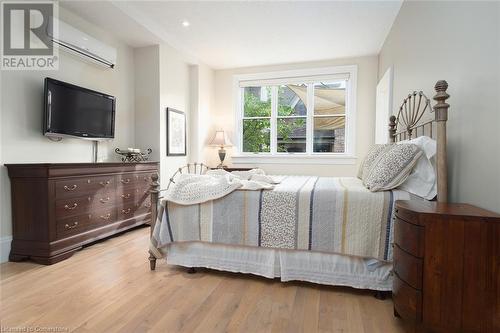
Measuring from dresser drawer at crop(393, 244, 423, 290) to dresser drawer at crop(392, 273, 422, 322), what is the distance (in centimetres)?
3

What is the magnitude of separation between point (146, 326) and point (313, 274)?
109cm

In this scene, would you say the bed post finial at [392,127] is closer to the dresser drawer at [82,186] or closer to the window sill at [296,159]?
the window sill at [296,159]

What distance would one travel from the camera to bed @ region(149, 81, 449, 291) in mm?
1778

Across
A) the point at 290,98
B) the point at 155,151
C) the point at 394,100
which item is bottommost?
the point at 155,151

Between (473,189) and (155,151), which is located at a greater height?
(155,151)

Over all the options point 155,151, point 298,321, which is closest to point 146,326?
point 298,321

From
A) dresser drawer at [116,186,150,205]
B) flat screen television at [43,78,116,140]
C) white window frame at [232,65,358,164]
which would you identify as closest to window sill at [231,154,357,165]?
white window frame at [232,65,358,164]

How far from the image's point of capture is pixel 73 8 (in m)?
2.96

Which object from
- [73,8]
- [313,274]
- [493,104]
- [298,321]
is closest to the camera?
[493,104]

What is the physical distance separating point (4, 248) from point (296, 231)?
2486 mm

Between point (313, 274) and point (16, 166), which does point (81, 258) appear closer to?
point (16, 166)

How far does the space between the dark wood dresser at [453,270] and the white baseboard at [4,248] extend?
3.04m

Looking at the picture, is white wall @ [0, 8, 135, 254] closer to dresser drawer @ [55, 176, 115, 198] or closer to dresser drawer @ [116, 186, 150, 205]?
dresser drawer @ [55, 176, 115, 198]

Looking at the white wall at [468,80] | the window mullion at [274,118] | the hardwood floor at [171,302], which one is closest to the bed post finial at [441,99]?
the white wall at [468,80]
